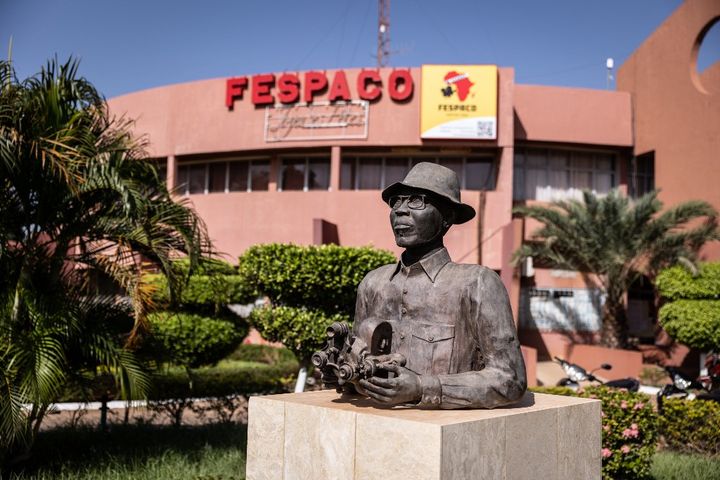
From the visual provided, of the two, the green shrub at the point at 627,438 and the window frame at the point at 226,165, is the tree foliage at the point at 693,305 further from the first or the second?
the window frame at the point at 226,165

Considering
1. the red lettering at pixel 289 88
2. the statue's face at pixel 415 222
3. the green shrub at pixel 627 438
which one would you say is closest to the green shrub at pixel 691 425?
the green shrub at pixel 627 438

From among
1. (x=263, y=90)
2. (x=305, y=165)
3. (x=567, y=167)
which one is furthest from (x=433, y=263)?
(x=567, y=167)

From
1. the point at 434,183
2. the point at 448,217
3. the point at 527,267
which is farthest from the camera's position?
the point at 527,267

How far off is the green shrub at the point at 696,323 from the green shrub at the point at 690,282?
0.77 feet

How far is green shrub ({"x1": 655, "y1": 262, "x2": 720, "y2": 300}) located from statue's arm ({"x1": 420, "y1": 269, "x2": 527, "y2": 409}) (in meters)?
14.9

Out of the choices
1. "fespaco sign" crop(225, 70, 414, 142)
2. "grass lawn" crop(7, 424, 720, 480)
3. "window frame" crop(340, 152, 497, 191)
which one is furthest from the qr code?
"grass lawn" crop(7, 424, 720, 480)

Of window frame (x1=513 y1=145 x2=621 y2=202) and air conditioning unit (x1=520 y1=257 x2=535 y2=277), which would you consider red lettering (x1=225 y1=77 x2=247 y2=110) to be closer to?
window frame (x1=513 y1=145 x2=621 y2=202)

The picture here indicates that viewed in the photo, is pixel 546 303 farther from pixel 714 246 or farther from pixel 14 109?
pixel 14 109

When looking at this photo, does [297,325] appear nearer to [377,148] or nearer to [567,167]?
[377,148]

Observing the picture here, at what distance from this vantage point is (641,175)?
2278 centimetres

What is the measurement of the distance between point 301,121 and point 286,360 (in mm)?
7038

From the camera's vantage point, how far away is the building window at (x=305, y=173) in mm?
21797

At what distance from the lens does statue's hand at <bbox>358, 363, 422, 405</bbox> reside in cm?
347

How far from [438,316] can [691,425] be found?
277 inches
